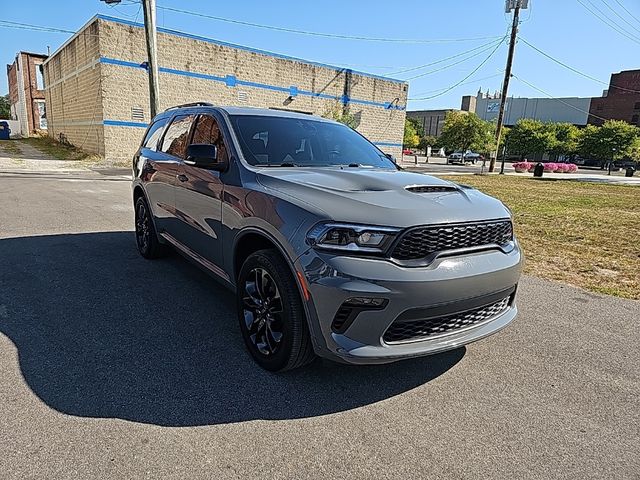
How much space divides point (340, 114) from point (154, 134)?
27554 millimetres

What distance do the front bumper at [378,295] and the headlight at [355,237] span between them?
0.22 feet

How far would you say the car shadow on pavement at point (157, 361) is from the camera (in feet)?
8.65

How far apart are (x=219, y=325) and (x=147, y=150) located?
2.92 meters

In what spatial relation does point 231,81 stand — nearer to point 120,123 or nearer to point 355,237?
point 120,123

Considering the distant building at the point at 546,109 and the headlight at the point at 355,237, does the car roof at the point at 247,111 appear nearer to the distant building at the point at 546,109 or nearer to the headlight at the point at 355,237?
the headlight at the point at 355,237

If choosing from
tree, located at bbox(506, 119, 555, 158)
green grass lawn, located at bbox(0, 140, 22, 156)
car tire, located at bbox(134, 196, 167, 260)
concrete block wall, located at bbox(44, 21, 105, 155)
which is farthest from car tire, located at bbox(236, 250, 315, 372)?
tree, located at bbox(506, 119, 555, 158)

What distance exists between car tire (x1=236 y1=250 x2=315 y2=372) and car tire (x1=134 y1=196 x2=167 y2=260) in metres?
2.51

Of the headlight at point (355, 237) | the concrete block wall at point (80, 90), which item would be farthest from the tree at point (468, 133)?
the headlight at point (355, 237)

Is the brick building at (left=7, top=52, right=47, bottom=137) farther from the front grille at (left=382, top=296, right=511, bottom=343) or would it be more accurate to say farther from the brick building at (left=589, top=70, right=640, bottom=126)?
the brick building at (left=589, top=70, right=640, bottom=126)

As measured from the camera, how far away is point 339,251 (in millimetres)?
2484

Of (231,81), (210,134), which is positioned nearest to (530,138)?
(231,81)

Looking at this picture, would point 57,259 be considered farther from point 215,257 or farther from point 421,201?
point 421,201

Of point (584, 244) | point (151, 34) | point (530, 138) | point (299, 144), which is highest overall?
point (151, 34)

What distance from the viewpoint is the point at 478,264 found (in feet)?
8.94
